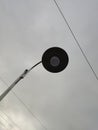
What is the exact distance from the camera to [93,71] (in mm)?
8258

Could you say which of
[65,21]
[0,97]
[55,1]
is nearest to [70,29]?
[65,21]

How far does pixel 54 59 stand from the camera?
2.92 metres

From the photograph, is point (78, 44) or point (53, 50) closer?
point (53, 50)

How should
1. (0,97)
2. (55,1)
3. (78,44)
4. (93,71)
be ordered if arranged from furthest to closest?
(93,71), (78,44), (55,1), (0,97)

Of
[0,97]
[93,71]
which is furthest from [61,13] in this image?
[0,97]

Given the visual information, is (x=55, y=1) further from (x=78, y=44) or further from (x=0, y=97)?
(x=0, y=97)

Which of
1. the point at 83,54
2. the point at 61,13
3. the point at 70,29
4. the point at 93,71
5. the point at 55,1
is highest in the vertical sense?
the point at 55,1

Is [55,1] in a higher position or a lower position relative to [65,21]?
higher

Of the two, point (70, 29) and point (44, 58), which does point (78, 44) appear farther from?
point (44, 58)

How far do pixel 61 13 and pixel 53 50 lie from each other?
3758 mm

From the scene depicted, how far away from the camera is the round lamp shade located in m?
2.91

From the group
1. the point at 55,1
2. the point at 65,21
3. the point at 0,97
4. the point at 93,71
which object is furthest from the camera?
the point at 93,71

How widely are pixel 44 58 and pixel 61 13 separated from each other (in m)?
3.82

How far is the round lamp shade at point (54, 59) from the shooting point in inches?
114
